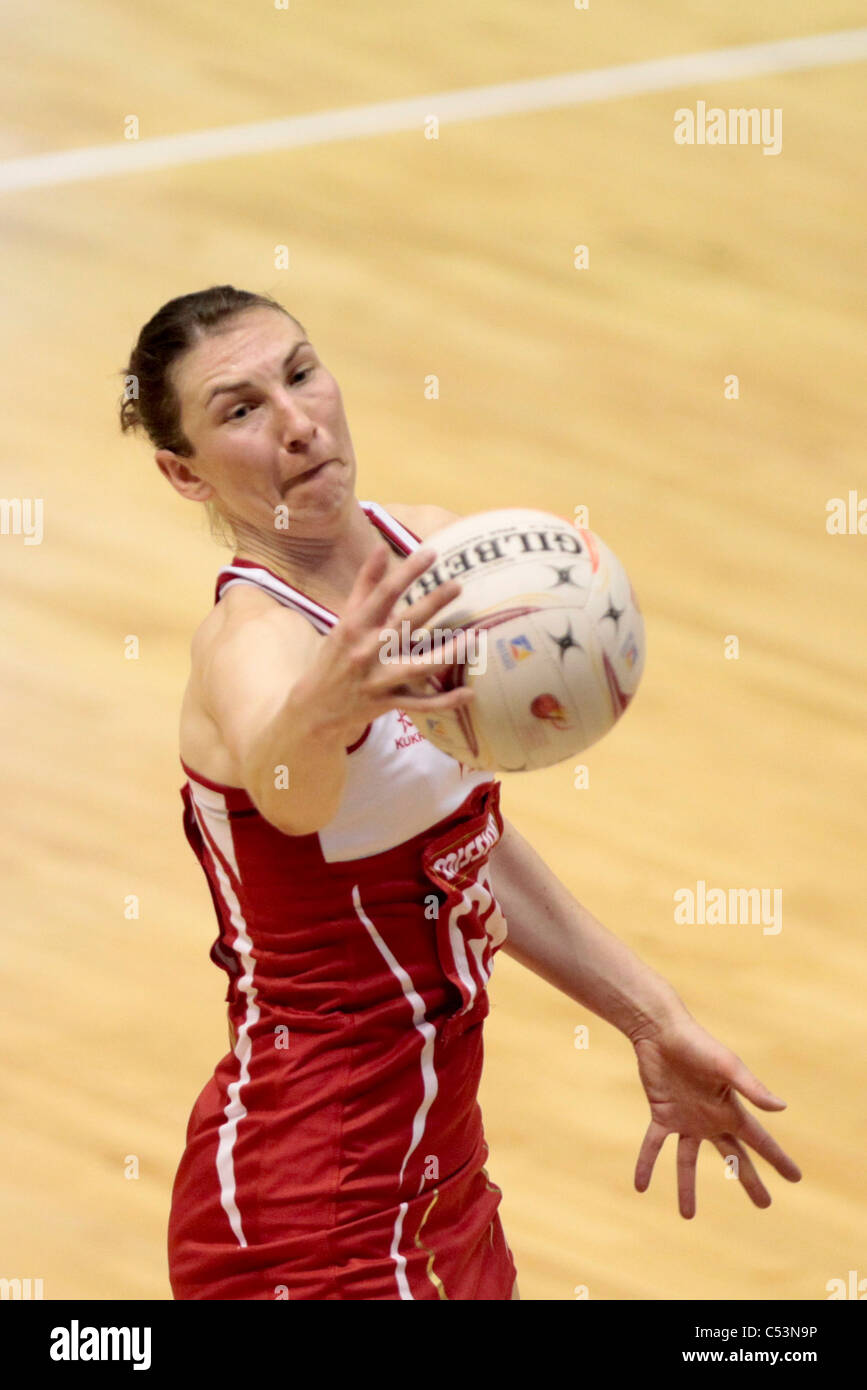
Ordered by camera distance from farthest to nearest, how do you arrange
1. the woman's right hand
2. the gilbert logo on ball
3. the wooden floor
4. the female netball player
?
the wooden floor → the female netball player → the gilbert logo on ball → the woman's right hand

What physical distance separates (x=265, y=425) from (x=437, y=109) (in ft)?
10.8

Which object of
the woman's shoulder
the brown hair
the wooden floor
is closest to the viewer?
the brown hair

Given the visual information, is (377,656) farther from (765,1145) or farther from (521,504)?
(521,504)

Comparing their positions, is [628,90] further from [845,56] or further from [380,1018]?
[380,1018]

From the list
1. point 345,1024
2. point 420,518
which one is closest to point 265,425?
point 420,518

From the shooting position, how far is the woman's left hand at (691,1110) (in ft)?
7.63

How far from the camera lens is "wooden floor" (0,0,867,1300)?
319 cm

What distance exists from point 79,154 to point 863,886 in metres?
3.11

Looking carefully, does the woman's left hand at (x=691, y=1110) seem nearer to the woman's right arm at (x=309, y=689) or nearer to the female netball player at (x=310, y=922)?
the female netball player at (x=310, y=922)

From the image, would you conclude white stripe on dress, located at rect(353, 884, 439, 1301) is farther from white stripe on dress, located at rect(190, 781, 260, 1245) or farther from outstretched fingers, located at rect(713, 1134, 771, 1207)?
outstretched fingers, located at rect(713, 1134, 771, 1207)

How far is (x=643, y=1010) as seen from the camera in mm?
2342

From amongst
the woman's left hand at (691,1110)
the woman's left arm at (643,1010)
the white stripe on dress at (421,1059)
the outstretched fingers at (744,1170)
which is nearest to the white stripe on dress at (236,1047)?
the white stripe on dress at (421,1059)

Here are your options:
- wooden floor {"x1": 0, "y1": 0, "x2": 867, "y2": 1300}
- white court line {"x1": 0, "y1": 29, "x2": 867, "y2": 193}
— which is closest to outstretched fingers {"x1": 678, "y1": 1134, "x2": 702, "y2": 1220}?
wooden floor {"x1": 0, "y1": 0, "x2": 867, "y2": 1300}

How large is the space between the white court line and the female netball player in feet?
10.1
